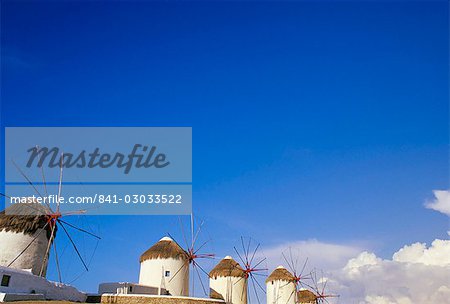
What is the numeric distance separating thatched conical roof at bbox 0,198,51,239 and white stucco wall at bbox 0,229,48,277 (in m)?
0.35

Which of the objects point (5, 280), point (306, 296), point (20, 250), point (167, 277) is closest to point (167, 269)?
point (167, 277)

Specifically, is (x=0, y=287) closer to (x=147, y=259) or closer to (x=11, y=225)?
(x=11, y=225)

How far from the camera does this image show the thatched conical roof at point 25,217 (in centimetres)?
2866

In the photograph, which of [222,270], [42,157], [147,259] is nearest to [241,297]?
[222,270]

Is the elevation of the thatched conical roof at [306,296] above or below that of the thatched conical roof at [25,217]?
below

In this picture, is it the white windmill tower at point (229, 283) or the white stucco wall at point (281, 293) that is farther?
the white stucco wall at point (281, 293)

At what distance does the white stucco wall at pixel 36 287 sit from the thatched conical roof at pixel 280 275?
28.2 metres

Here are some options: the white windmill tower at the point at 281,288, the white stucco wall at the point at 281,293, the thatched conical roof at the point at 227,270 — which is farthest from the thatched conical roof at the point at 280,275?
the thatched conical roof at the point at 227,270

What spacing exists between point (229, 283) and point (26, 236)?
76.0ft

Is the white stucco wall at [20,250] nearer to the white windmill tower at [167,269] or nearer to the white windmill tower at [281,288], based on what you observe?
the white windmill tower at [167,269]

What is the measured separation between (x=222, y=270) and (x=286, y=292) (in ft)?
32.2

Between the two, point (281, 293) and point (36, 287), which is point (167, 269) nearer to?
point (36, 287)

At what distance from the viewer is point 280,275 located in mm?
53094

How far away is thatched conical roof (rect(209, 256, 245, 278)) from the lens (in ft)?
153
